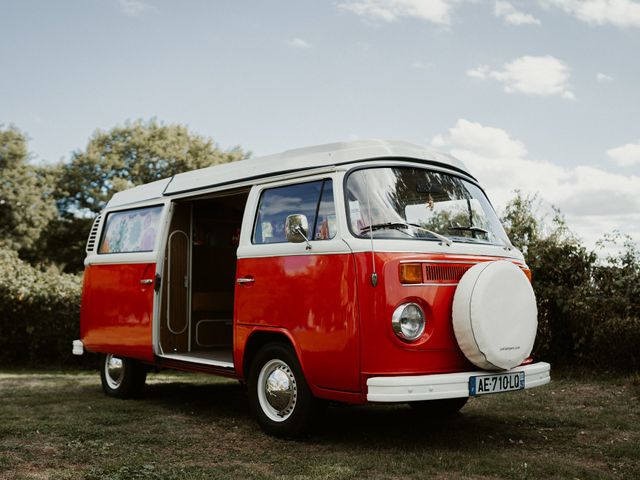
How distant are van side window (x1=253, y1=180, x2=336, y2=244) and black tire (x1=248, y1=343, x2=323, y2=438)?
104 centimetres

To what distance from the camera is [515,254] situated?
6.59 meters

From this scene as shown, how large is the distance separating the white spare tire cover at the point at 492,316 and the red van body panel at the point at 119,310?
4005 millimetres

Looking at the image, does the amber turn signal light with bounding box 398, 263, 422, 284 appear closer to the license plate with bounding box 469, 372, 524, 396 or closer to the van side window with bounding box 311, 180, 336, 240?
the van side window with bounding box 311, 180, 336, 240

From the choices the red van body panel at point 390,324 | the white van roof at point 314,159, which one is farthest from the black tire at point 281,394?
the white van roof at point 314,159

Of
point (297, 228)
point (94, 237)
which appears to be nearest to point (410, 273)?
point (297, 228)

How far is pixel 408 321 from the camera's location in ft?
18.1

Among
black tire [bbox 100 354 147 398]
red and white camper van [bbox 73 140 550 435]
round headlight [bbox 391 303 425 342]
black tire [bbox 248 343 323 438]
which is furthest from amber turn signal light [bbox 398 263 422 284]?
black tire [bbox 100 354 147 398]

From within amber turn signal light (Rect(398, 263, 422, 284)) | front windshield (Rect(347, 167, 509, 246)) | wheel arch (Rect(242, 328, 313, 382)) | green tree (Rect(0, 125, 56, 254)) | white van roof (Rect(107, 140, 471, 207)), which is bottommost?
wheel arch (Rect(242, 328, 313, 382))

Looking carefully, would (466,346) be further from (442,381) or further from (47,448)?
(47,448)

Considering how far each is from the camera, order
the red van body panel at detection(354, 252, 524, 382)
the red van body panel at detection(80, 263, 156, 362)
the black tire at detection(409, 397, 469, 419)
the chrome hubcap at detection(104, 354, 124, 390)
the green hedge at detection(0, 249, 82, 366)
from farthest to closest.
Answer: the green hedge at detection(0, 249, 82, 366), the chrome hubcap at detection(104, 354, 124, 390), the red van body panel at detection(80, 263, 156, 362), the black tire at detection(409, 397, 469, 419), the red van body panel at detection(354, 252, 524, 382)

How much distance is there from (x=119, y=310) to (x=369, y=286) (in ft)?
14.2

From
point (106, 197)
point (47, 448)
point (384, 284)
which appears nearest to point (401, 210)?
point (384, 284)

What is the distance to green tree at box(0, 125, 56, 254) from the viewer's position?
34.6 meters

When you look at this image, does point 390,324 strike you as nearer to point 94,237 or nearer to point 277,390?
point 277,390
